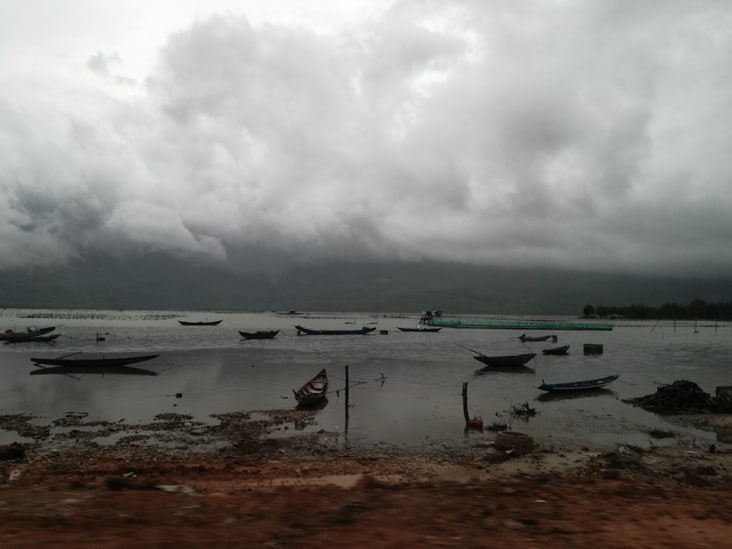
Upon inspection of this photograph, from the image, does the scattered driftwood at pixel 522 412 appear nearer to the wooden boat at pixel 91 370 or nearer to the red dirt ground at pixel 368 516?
the red dirt ground at pixel 368 516

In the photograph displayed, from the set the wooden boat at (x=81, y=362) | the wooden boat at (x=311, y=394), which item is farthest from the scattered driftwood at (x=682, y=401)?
the wooden boat at (x=81, y=362)

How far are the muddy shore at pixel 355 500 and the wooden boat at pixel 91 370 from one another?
26564 mm

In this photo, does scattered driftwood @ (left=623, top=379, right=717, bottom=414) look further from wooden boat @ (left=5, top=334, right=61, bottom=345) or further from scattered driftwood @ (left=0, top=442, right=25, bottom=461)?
wooden boat @ (left=5, top=334, right=61, bottom=345)

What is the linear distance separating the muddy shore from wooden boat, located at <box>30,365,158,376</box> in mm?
26564

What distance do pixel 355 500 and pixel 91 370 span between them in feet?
145

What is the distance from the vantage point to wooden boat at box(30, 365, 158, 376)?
43.2 m

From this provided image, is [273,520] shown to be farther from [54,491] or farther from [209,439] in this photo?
[209,439]

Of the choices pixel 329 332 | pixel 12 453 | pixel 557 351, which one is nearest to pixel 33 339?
pixel 329 332

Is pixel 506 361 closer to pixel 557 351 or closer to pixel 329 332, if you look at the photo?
pixel 557 351

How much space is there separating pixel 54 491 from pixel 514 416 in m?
22.9

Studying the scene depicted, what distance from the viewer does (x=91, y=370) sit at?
44.9m

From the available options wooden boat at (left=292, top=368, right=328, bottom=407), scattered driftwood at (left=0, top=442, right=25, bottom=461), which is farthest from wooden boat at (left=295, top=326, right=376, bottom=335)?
scattered driftwood at (left=0, top=442, right=25, bottom=461)

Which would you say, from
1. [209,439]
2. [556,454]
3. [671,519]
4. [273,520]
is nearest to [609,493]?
[671,519]

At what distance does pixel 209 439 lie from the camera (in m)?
→ 21.1
